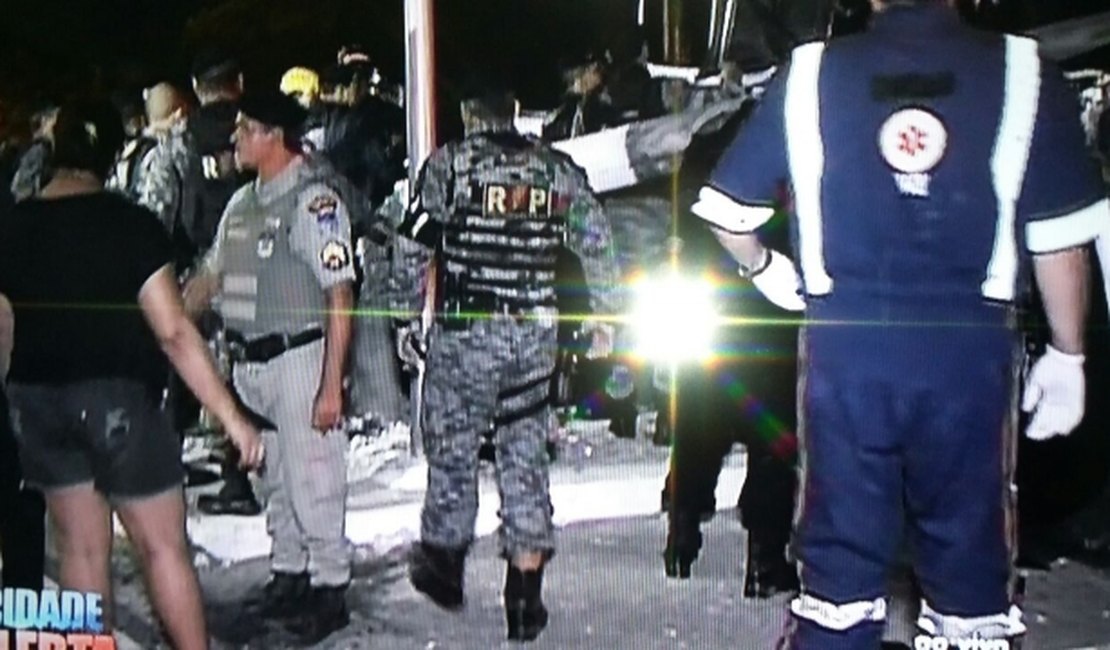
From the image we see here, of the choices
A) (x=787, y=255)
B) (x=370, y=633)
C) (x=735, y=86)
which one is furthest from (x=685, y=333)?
(x=370, y=633)

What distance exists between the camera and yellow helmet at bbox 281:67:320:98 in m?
2.15

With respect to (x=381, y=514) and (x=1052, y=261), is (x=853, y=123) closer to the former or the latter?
(x=1052, y=261)

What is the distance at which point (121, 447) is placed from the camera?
7.27 ft

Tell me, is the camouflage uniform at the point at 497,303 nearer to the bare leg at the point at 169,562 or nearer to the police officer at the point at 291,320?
the police officer at the point at 291,320

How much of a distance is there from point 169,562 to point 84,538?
14 cm

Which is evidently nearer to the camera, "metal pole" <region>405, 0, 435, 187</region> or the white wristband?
the white wristband

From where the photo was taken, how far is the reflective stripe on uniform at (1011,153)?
1.92 m

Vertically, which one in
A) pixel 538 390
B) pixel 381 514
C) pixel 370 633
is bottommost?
pixel 370 633

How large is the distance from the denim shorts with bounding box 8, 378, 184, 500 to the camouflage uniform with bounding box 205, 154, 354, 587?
146 mm

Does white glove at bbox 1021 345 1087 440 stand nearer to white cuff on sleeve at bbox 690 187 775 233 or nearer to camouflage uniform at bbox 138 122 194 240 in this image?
white cuff on sleeve at bbox 690 187 775 233

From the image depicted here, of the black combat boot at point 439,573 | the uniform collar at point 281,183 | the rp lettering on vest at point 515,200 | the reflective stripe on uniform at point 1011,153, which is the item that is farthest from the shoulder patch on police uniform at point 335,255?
the reflective stripe on uniform at point 1011,153

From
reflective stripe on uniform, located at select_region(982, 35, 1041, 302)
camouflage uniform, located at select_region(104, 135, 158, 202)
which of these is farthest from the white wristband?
camouflage uniform, located at select_region(104, 135, 158, 202)

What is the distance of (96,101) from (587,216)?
76 cm

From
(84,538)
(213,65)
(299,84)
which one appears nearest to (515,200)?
(299,84)
